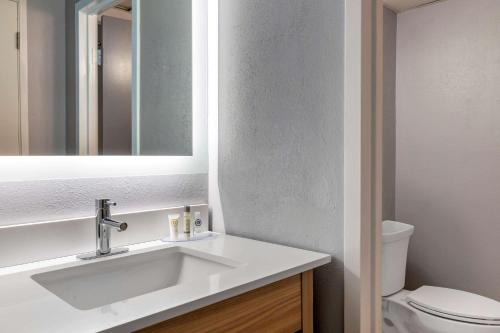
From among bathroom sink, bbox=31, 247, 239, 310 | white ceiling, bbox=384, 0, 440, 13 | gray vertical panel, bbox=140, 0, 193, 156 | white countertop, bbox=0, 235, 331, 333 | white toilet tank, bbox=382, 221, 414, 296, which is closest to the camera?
white countertop, bbox=0, 235, 331, 333

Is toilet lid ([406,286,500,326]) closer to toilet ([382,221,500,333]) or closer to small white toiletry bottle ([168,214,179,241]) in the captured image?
toilet ([382,221,500,333])

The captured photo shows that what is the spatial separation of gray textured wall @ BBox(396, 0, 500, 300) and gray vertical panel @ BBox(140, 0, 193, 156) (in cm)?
175

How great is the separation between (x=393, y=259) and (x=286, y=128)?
1140mm

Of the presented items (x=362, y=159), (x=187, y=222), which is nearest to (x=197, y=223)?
(x=187, y=222)

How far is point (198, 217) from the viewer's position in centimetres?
126

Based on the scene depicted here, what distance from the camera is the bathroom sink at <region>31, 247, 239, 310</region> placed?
894 mm

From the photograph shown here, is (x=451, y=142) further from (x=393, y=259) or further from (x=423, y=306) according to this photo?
(x=423, y=306)

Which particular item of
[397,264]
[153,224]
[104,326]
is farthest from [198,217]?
[397,264]

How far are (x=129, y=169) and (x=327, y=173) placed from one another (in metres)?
0.60

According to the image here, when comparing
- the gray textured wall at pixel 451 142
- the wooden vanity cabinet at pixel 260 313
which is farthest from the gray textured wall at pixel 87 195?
the gray textured wall at pixel 451 142

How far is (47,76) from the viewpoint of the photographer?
1.04 m

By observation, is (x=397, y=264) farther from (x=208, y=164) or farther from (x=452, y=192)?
(x=208, y=164)

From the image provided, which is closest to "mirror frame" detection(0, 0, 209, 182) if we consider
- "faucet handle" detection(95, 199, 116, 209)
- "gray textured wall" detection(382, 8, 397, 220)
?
"faucet handle" detection(95, 199, 116, 209)

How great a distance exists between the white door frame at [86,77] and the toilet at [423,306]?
1374 mm
